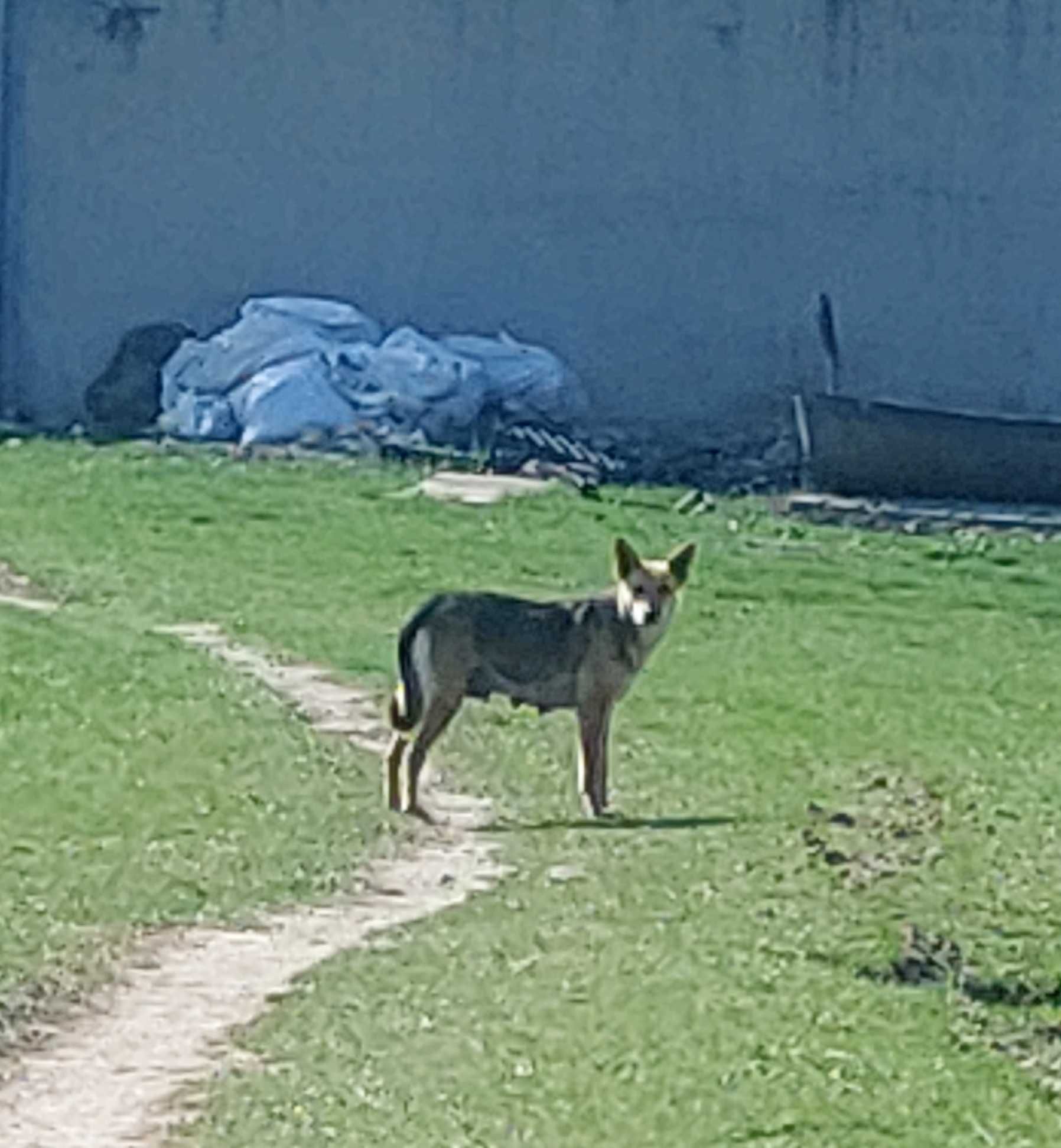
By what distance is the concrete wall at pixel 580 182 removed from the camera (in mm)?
31266

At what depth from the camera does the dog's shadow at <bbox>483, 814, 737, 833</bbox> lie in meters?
15.0

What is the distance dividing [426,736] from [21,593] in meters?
6.83

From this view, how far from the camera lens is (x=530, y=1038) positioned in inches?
418

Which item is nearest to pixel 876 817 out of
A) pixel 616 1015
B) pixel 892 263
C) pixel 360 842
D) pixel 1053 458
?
pixel 360 842

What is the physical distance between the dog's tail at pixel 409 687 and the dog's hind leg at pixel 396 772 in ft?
0.15

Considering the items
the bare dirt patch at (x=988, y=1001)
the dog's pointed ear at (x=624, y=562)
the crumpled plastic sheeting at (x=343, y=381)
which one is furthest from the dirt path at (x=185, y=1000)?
the crumpled plastic sheeting at (x=343, y=381)

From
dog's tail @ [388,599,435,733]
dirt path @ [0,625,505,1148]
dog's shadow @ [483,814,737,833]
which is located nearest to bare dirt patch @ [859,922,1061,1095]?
dirt path @ [0,625,505,1148]

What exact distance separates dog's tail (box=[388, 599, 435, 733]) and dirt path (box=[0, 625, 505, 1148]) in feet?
1.25

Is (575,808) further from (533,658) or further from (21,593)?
(21,593)

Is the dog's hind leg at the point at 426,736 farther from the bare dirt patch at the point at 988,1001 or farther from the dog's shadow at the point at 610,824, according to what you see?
the bare dirt patch at the point at 988,1001

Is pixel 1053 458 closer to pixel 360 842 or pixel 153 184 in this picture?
pixel 153 184

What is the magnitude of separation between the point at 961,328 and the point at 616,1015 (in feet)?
68.6

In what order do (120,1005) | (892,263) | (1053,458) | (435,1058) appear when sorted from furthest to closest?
(892,263), (1053,458), (120,1005), (435,1058)

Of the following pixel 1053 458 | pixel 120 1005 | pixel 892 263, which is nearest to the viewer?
pixel 120 1005
